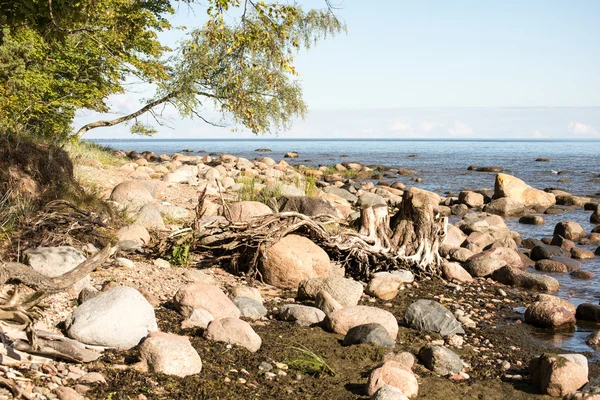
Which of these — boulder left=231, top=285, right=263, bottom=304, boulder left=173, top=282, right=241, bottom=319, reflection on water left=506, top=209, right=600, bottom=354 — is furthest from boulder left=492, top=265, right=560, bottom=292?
boulder left=173, top=282, right=241, bottom=319

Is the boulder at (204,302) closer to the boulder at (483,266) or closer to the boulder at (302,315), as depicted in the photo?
the boulder at (302,315)

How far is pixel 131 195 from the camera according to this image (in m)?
11.9

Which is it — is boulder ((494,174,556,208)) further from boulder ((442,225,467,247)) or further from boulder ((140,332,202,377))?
boulder ((140,332,202,377))

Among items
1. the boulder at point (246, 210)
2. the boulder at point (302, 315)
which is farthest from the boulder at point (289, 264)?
the boulder at point (246, 210)

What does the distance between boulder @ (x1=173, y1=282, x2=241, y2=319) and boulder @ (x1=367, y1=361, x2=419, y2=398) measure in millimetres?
1931

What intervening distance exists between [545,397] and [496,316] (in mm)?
2591

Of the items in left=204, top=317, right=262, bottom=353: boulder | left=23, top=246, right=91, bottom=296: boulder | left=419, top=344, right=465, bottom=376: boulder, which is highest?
left=23, top=246, right=91, bottom=296: boulder

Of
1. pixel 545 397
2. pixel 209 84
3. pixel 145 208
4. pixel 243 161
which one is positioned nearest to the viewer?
pixel 545 397

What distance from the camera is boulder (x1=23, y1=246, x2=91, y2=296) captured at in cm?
635

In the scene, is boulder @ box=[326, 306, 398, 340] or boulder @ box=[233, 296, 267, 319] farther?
boulder @ box=[233, 296, 267, 319]

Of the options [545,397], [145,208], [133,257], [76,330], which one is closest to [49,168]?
[145,208]

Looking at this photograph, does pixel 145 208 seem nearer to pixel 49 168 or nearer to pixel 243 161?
pixel 49 168

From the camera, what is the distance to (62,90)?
20641mm

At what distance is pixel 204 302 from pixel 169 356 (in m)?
1.50
